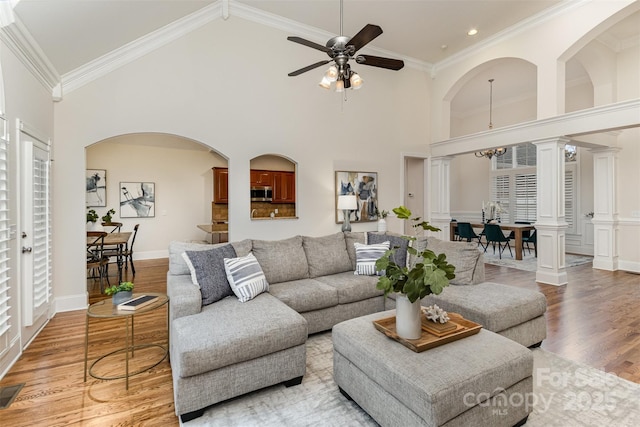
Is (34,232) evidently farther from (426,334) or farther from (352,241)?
(426,334)

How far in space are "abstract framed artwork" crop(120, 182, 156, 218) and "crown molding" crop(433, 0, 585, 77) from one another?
24.1ft

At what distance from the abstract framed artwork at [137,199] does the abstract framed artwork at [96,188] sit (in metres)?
0.36

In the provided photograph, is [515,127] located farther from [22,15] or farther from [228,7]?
[22,15]

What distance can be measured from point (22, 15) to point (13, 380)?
118 inches

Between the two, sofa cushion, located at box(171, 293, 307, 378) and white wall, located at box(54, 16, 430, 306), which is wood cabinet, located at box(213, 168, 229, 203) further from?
sofa cushion, located at box(171, 293, 307, 378)

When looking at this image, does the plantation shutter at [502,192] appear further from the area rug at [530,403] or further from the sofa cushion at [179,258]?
the sofa cushion at [179,258]

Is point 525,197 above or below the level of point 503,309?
above

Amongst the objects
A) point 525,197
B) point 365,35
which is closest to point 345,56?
point 365,35

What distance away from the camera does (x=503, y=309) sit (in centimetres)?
265

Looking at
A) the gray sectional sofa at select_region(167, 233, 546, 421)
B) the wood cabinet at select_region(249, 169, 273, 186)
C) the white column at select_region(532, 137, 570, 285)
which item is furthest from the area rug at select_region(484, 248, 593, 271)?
the wood cabinet at select_region(249, 169, 273, 186)

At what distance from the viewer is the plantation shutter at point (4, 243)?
255 cm

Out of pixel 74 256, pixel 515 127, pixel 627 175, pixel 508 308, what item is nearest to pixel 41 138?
pixel 74 256

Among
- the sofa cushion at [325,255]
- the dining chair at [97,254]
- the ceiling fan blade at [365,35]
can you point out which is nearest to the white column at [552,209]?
the sofa cushion at [325,255]

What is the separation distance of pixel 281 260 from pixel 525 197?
829 cm
